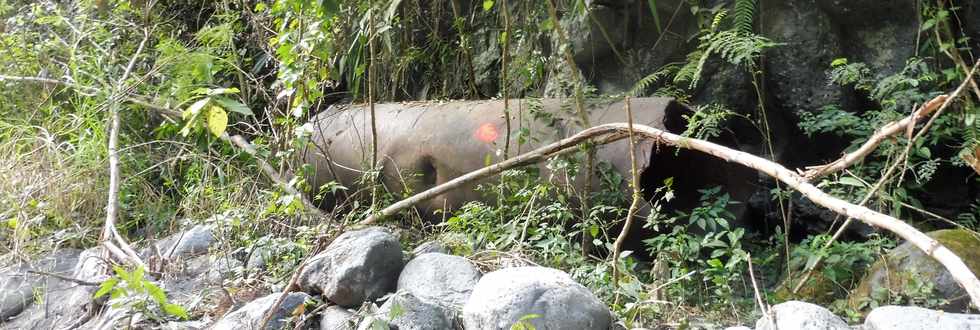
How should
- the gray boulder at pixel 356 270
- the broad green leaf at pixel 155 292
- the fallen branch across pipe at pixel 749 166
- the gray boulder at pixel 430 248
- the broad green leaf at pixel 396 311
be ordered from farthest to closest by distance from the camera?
the gray boulder at pixel 430 248 < the gray boulder at pixel 356 270 < the broad green leaf at pixel 155 292 < the broad green leaf at pixel 396 311 < the fallen branch across pipe at pixel 749 166

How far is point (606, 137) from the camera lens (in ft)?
10.6

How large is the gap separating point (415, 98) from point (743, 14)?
2.17 meters

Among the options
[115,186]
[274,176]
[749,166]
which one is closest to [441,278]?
[749,166]

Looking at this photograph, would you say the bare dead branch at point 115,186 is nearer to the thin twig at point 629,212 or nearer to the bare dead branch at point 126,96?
the bare dead branch at point 126,96

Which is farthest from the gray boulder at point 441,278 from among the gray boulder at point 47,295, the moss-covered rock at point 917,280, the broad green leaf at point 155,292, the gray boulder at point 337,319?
the gray boulder at point 47,295

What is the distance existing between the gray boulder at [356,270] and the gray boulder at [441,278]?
73 millimetres

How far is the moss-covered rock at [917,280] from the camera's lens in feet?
8.70

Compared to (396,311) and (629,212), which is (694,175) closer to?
(629,212)

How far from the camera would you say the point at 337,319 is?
286cm

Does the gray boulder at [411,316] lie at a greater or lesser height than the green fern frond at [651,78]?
lesser

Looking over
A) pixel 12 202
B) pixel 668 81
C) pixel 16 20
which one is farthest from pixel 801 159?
pixel 16 20

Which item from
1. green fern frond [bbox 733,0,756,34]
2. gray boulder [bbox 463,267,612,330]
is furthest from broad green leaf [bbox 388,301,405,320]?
green fern frond [bbox 733,0,756,34]

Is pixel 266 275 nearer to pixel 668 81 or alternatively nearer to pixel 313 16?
pixel 313 16

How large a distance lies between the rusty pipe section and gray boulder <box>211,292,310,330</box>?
967 mm
